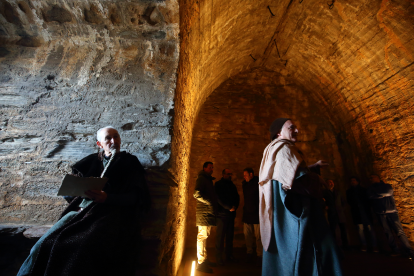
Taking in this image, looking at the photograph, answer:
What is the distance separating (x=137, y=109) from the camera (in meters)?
1.87

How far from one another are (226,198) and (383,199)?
289 cm

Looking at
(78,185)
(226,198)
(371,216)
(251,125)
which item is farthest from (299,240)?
(251,125)

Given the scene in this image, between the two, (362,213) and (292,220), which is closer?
(292,220)

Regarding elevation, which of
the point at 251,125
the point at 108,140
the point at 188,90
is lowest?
the point at 108,140

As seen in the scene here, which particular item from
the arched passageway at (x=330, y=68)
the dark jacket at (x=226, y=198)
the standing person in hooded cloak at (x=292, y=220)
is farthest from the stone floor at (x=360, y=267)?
the standing person in hooded cloak at (x=292, y=220)

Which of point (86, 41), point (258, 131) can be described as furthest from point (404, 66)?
point (86, 41)

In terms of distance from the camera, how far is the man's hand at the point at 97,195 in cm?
115

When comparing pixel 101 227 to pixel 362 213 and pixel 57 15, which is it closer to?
pixel 57 15

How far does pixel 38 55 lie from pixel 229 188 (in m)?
3.07

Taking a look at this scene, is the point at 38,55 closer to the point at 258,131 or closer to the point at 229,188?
the point at 229,188

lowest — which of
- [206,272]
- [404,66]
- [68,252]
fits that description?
[206,272]

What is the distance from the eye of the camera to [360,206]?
4.11 m

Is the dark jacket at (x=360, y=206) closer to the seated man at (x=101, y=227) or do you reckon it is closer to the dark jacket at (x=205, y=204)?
the dark jacket at (x=205, y=204)

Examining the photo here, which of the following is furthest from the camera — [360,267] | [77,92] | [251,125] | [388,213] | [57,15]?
[251,125]
